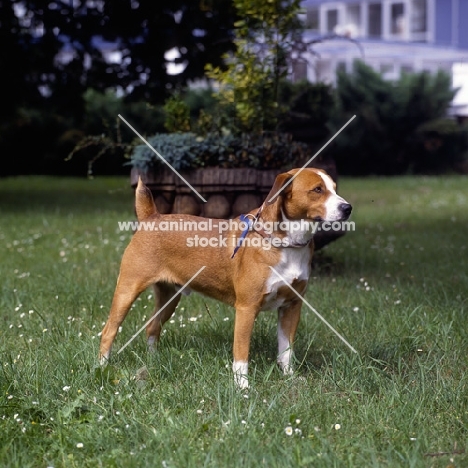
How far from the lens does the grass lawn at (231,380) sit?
343 centimetres

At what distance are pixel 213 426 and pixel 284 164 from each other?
3.56 metres

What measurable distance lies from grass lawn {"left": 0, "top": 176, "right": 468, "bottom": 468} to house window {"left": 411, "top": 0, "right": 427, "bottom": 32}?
81.0 feet

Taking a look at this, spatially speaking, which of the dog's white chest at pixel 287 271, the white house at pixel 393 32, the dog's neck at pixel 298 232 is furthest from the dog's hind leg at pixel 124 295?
the white house at pixel 393 32

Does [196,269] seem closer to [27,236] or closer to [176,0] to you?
[27,236]

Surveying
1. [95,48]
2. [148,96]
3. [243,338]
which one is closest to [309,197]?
[243,338]

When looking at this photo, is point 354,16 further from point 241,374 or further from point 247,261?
point 241,374

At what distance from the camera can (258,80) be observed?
23.6 ft

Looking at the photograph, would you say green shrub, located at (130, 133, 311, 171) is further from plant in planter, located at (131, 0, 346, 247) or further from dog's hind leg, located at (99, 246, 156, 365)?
dog's hind leg, located at (99, 246, 156, 365)

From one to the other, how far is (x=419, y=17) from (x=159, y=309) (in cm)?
2829

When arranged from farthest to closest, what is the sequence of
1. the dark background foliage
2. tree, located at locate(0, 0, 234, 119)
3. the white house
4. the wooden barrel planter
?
the white house < tree, located at locate(0, 0, 234, 119) < the dark background foliage < the wooden barrel planter

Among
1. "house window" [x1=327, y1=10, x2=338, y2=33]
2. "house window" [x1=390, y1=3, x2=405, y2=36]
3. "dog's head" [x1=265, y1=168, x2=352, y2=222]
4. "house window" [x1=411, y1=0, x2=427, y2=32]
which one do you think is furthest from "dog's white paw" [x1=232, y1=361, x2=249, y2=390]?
"house window" [x1=327, y1=10, x2=338, y2=33]

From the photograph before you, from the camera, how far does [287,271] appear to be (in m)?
4.33

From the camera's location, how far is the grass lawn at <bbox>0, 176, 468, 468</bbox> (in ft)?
11.3

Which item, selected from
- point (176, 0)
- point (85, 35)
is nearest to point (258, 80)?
point (176, 0)
